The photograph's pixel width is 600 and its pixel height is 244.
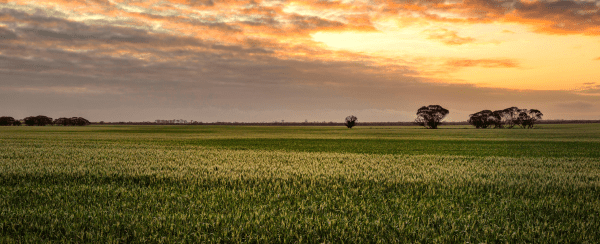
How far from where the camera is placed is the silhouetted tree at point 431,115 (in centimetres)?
14800

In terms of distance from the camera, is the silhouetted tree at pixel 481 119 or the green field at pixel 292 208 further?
the silhouetted tree at pixel 481 119

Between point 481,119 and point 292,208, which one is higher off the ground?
point 481,119

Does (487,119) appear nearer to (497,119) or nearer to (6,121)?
(497,119)

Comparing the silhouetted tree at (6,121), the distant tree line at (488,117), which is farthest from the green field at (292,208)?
the silhouetted tree at (6,121)

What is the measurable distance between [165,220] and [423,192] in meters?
7.65

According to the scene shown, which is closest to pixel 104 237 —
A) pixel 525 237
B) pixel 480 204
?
pixel 525 237

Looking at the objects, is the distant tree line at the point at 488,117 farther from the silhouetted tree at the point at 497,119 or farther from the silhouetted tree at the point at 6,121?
the silhouetted tree at the point at 6,121

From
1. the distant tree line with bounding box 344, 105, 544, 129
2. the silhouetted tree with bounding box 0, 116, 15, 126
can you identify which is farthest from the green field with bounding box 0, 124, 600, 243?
the silhouetted tree with bounding box 0, 116, 15, 126

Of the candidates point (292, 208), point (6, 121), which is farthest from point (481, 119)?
point (6, 121)

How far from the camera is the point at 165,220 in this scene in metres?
7.23

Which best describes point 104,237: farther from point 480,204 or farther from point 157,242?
point 480,204

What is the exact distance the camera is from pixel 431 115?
15075cm

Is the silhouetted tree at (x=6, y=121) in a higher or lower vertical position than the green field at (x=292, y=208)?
higher

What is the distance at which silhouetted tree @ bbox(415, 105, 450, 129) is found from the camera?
148 metres
